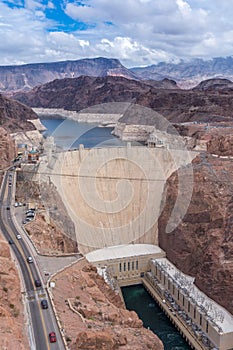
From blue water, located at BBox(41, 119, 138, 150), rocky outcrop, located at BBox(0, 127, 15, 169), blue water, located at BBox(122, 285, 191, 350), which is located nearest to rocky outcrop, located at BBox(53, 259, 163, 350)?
blue water, located at BBox(122, 285, 191, 350)

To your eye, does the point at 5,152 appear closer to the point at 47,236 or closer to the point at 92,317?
the point at 47,236

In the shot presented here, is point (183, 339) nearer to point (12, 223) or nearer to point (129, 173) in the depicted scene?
point (12, 223)

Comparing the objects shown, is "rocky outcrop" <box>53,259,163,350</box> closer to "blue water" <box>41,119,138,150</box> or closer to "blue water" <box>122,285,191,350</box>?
"blue water" <box>122,285,191,350</box>

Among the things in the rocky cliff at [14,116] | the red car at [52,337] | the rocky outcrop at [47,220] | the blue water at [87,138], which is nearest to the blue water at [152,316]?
the rocky outcrop at [47,220]

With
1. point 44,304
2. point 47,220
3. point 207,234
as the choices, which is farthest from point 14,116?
point 44,304

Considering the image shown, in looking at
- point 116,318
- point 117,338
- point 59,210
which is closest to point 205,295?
point 59,210

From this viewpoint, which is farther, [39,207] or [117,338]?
[39,207]
